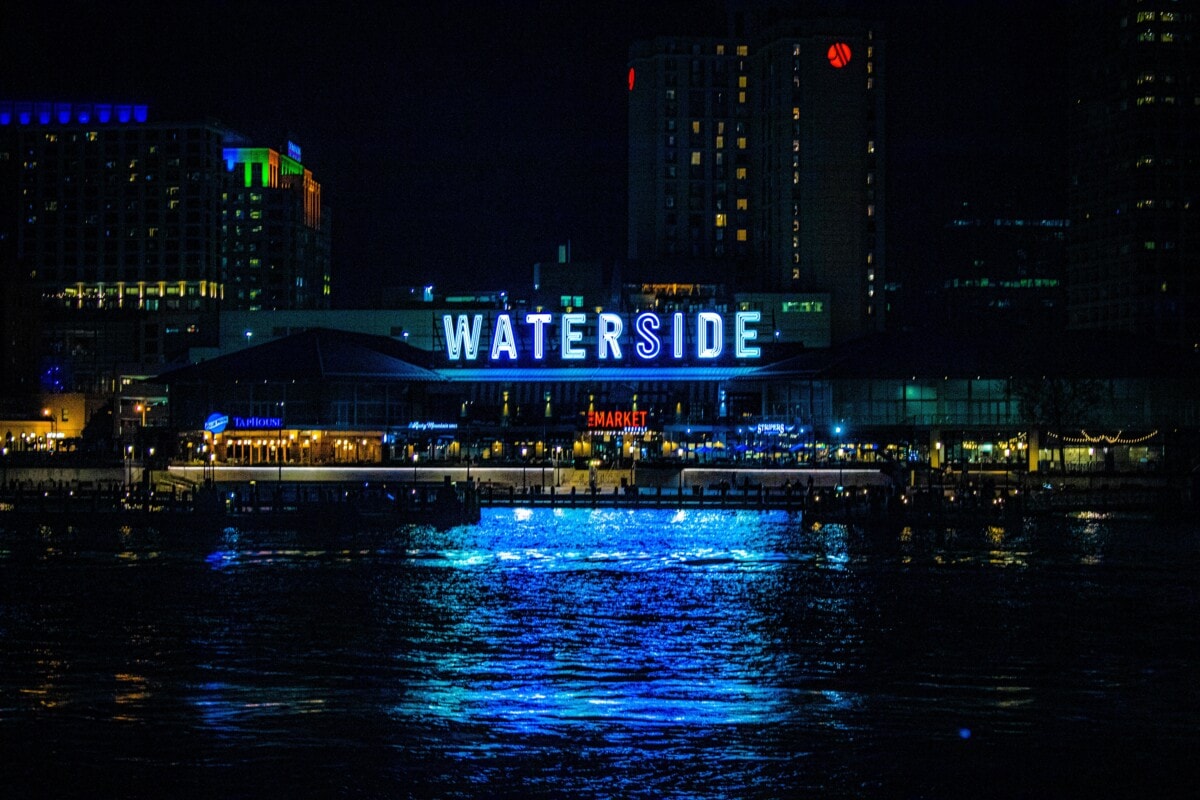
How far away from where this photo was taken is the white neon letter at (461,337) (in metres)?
154

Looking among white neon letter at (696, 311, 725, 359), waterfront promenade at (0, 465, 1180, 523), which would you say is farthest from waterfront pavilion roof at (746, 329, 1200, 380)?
waterfront promenade at (0, 465, 1180, 523)

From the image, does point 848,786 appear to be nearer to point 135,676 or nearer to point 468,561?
point 135,676

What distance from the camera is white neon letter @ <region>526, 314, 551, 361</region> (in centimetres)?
15275

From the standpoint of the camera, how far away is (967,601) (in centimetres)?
6128

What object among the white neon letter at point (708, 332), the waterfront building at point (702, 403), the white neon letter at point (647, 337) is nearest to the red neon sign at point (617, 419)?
the waterfront building at point (702, 403)

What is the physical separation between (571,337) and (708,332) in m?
13.4

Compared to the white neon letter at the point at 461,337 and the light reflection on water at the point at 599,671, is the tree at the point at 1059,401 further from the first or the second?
the light reflection on water at the point at 599,671

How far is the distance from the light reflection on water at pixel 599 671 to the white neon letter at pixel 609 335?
72.4 meters

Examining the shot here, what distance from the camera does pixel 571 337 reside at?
15138 centimetres

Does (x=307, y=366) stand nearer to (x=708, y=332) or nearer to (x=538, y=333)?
(x=538, y=333)

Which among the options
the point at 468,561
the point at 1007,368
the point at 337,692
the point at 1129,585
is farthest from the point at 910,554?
the point at 1007,368

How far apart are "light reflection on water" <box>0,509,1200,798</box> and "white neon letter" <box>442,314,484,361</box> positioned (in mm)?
74632

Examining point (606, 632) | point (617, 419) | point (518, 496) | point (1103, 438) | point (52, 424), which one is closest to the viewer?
point (606, 632)

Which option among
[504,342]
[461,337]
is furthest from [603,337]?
[461,337]
